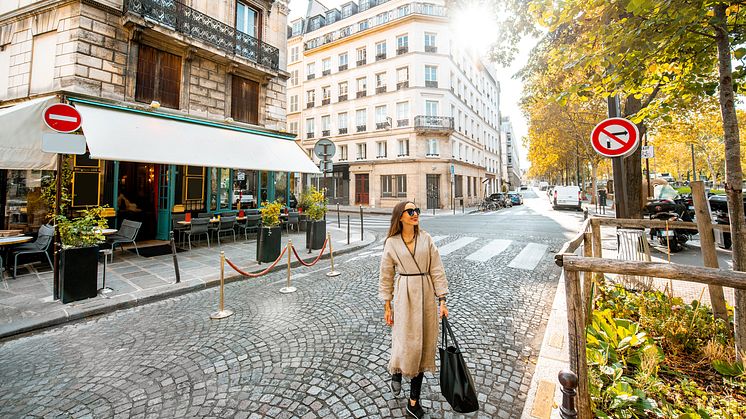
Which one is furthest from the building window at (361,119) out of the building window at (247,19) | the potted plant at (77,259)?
the potted plant at (77,259)

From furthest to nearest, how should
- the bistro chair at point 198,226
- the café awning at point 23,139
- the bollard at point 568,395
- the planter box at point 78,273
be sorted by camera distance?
the bistro chair at point 198,226 → the café awning at point 23,139 → the planter box at point 78,273 → the bollard at point 568,395

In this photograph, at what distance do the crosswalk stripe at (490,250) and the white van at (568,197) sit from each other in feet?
60.6

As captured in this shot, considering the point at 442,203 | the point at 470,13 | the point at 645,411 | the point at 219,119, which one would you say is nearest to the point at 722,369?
the point at 645,411

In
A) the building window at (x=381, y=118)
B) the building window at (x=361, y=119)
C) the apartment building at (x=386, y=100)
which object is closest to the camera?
the apartment building at (x=386, y=100)

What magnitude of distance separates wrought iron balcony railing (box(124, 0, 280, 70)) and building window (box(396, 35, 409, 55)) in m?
18.5

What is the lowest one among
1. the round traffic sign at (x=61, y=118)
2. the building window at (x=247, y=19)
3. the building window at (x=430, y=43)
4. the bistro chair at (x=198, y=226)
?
the bistro chair at (x=198, y=226)

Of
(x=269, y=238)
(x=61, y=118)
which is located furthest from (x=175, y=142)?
(x=269, y=238)

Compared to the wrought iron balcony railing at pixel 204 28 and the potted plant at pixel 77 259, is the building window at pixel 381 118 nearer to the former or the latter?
the wrought iron balcony railing at pixel 204 28

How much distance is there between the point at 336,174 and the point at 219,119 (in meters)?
21.4

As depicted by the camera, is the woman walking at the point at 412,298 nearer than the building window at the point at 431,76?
Yes

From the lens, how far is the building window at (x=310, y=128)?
3329cm

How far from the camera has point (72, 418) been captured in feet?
7.97

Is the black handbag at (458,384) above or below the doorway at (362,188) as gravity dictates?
below

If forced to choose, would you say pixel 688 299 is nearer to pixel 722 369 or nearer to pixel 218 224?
pixel 722 369
